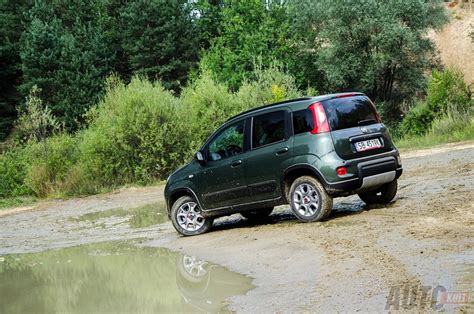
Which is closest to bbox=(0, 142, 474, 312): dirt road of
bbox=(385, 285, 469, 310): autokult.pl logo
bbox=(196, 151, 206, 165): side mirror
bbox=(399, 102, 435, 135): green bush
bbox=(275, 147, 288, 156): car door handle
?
bbox=(385, 285, 469, 310): autokult.pl logo

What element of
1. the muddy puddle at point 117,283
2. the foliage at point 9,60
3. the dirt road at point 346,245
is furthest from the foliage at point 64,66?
the muddy puddle at point 117,283

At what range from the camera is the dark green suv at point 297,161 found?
984 centimetres

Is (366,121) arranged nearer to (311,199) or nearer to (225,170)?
(311,199)

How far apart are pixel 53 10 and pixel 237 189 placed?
47.6 m

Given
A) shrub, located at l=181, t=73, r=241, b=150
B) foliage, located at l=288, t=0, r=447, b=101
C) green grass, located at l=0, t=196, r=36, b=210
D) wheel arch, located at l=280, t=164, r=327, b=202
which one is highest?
foliage, located at l=288, t=0, r=447, b=101

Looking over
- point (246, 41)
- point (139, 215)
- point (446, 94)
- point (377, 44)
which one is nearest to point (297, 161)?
point (139, 215)

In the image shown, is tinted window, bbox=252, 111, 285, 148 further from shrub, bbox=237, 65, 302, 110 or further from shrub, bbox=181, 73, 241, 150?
shrub, bbox=237, 65, 302, 110

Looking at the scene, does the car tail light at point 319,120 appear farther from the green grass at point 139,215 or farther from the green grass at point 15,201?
the green grass at point 15,201

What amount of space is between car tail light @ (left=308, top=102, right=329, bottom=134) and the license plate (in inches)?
23.2

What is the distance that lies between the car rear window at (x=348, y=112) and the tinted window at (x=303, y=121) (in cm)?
29

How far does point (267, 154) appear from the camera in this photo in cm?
1045

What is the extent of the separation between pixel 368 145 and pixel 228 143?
2.49 metres

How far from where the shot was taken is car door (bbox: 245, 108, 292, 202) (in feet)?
33.9

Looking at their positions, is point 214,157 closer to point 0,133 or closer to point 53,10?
point 0,133
